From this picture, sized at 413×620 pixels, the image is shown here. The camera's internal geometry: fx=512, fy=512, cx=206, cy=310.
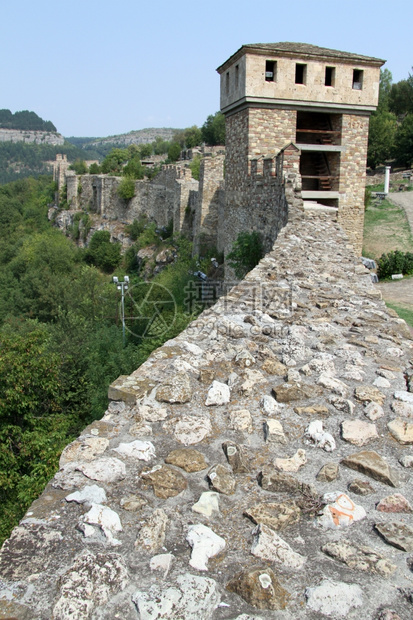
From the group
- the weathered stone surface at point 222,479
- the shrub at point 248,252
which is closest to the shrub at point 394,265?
the shrub at point 248,252

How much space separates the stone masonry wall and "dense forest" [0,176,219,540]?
511 cm

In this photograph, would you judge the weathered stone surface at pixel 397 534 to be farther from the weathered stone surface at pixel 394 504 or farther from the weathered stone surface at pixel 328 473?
the weathered stone surface at pixel 328 473

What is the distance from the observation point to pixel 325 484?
7.73ft

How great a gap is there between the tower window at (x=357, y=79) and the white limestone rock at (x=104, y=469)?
11785 mm

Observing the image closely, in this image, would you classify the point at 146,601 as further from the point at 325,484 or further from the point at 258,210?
the point at 258,210

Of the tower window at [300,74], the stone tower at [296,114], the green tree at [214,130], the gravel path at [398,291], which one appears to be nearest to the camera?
the gravel path at [398,291]

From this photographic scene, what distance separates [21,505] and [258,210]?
7.23 meters

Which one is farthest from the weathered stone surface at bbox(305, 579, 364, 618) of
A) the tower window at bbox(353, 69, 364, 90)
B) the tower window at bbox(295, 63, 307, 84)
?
the tower window at bbox(353, 69, 364, 90)

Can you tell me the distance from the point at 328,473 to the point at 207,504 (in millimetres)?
602

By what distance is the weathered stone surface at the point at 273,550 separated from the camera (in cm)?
190

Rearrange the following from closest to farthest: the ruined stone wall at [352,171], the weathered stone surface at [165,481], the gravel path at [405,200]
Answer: the weathered stone surface at [165,481] → the ruined stone wall at [352,171] → the gravel path at [405,200]

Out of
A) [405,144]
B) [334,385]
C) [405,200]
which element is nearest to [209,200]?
[405,200]

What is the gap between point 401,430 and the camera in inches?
108

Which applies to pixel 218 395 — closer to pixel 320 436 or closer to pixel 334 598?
pixel 320 436
